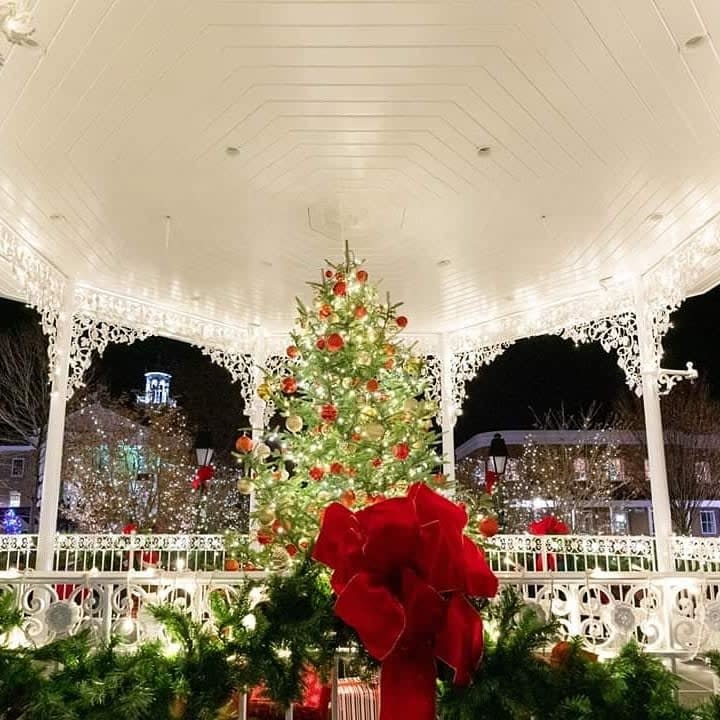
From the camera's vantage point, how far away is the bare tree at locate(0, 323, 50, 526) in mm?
14719

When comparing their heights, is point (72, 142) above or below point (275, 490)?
above

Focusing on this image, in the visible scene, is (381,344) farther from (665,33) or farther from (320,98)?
(665,33)

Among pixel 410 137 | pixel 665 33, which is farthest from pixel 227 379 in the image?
pixel 665 33

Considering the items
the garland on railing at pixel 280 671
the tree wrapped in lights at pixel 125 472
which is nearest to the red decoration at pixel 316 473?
the garland on railing at pixel 280 671

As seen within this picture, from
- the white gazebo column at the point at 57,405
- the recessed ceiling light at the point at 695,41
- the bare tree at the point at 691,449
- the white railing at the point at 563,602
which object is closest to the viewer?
the white railing at the point at 563,602

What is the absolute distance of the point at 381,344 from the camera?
4.59m

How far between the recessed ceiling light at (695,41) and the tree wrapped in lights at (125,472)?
44.6 ft

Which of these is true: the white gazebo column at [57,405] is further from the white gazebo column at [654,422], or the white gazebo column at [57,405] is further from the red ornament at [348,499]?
the white gazebo column at [654,422]

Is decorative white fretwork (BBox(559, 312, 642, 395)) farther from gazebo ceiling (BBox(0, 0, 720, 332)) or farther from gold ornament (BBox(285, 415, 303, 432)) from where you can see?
gold ornament (BBox(285, 415, 303, 432))

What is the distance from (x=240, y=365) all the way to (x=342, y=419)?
3.86m

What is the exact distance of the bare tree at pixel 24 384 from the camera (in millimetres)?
14719

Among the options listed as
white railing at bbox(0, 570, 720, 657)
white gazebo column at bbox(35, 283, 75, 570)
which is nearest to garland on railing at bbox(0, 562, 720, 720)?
white railing at bbox(0, 570, 720, 657)

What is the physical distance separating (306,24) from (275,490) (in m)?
2.71

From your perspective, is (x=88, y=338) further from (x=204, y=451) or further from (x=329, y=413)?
(x=329, y=413)
